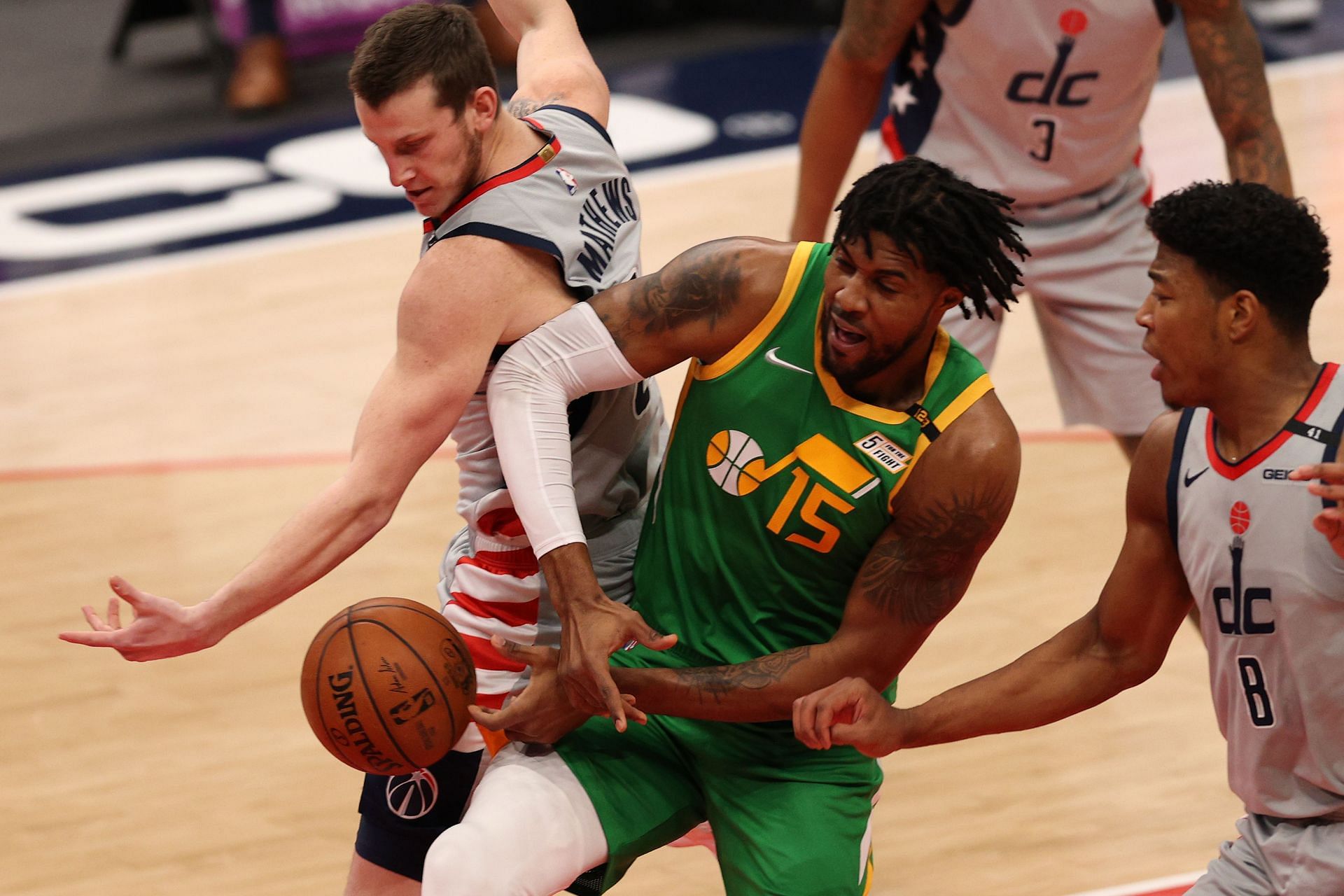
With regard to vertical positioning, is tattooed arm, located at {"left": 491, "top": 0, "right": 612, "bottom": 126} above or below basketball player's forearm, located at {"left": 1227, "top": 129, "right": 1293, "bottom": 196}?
below

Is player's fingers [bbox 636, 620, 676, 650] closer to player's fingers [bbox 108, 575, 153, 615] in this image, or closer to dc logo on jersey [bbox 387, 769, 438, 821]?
dc logo on jersey [bbox 387, 769, 438, 821]

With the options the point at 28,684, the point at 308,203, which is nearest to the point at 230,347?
the point at 308,203

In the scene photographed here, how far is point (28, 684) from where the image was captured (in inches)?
228

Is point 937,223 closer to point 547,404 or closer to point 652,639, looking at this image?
point 547,404

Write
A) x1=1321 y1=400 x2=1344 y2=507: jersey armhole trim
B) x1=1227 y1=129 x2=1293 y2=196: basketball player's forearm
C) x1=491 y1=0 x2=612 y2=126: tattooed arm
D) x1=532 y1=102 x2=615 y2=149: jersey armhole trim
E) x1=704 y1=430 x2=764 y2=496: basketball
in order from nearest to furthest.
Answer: x1=1321 y1=400 x2=1344 y2=507: jersey armhole trim
x1=704 y1=430 x2=764 y2=496: basketball
x1=532 y1=102 x2=615 y2=149: jersey armhole trim
x1=491 y1=0 x2=612 y2=126: tattooed arm
x1=1227 y1=129 x2=1293 y2=196: basketball player's forearm

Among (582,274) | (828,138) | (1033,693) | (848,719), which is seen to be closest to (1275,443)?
(1033,693)

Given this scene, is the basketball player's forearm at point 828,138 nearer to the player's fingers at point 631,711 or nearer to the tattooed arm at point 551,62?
the tattooed arm at point 551,62

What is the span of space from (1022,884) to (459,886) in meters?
1.72

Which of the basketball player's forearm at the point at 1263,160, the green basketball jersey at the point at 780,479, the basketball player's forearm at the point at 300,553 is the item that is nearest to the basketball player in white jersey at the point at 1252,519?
the green basketball jersey at the point at 780,479

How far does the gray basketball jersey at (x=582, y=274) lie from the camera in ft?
12.0

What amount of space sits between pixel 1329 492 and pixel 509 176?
1636mm

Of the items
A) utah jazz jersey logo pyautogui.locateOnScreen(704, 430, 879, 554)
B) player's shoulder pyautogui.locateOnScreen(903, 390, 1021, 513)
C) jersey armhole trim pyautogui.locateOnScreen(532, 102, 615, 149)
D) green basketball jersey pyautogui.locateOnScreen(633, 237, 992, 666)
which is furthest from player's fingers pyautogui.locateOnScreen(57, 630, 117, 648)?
player's shoulder pyautogui.locateOnScreen(903, 390, 1021, 513)

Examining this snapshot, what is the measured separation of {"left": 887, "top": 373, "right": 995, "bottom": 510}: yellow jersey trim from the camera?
3.50 metres

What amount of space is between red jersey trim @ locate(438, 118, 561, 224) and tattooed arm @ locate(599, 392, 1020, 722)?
93cm
